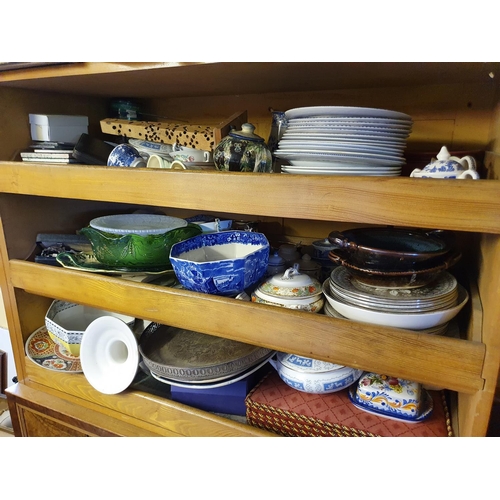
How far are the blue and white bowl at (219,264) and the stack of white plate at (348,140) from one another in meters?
0.20

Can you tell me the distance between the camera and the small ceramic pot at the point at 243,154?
73cm

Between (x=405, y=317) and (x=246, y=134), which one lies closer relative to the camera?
(x=405, y=317)

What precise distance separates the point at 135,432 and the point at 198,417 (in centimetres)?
18

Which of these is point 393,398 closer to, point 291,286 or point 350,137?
point 291,286

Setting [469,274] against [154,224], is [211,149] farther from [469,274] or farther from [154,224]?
[469,274]

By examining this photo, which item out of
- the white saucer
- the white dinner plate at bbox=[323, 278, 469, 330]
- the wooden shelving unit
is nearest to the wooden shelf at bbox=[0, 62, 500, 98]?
the wooden shelving unit

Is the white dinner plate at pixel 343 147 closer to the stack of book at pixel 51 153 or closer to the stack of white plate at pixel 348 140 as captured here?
the stack of white plate at pixel 348 140

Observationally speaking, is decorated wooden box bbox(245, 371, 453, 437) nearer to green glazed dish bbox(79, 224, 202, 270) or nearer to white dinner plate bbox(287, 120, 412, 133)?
green glazed dish bbox(79, 224, 202, 270)

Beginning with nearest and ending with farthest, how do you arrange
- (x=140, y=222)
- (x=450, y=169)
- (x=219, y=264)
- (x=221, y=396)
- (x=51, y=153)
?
(x=450, y=169) → (x=219, y=264) → (x=221, y=396) → (x=51, y=153) → (x=140, y=222)

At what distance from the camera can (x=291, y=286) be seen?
0.71 metres

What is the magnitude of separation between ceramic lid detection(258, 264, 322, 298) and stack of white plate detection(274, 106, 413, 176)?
0.21m

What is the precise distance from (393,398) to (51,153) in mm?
929

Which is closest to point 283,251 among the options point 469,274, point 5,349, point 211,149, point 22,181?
point 211,149

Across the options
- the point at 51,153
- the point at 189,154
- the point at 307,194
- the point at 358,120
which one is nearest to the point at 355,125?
the point at 358,120
